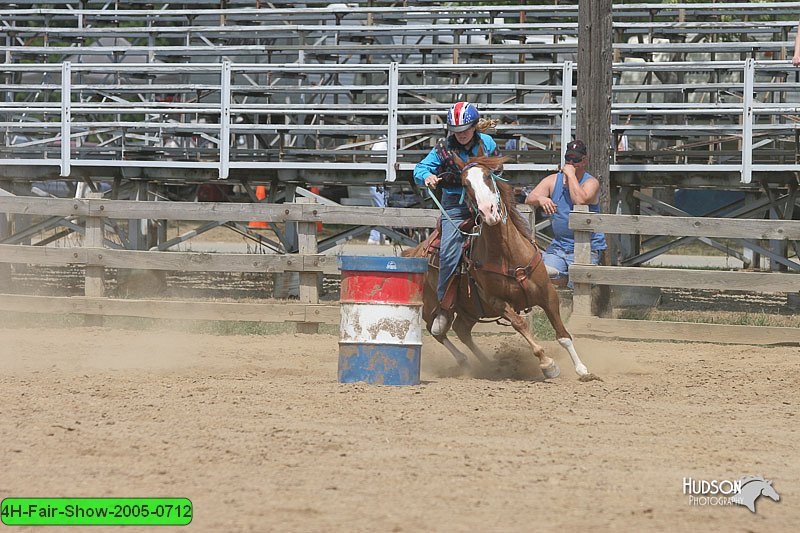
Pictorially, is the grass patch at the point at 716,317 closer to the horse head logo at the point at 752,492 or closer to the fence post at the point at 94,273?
the fence post at the point at 94,273

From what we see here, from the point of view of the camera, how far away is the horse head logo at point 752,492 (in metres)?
5.10

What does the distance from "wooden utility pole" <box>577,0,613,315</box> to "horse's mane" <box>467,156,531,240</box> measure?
410cm

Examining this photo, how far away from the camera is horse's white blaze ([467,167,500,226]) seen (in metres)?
8.04

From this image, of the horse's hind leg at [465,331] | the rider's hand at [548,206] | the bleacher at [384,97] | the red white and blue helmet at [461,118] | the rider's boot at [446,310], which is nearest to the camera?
the red white and blue helmet at [461,118]

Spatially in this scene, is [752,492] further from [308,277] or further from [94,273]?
[94,273]

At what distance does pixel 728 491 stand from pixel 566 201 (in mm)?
6588

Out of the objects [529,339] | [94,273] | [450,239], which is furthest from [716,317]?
[94,273]

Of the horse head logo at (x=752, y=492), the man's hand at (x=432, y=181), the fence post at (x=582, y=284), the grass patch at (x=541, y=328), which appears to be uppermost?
A: the man's hand at (x=432, y=181)

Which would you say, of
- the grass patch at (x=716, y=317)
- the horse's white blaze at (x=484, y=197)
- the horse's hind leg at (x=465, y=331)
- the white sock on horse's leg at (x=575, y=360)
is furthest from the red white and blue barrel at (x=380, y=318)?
the grass patch at (x=716, y=317)

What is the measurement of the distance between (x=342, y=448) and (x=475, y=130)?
12.1ft

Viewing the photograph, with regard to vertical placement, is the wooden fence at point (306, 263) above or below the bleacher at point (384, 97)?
below

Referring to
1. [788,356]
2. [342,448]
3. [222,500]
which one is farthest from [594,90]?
[222,500]

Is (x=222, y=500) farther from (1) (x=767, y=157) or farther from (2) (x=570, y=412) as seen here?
(1) (x=767, y=157)

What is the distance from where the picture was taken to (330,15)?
1948 cm
